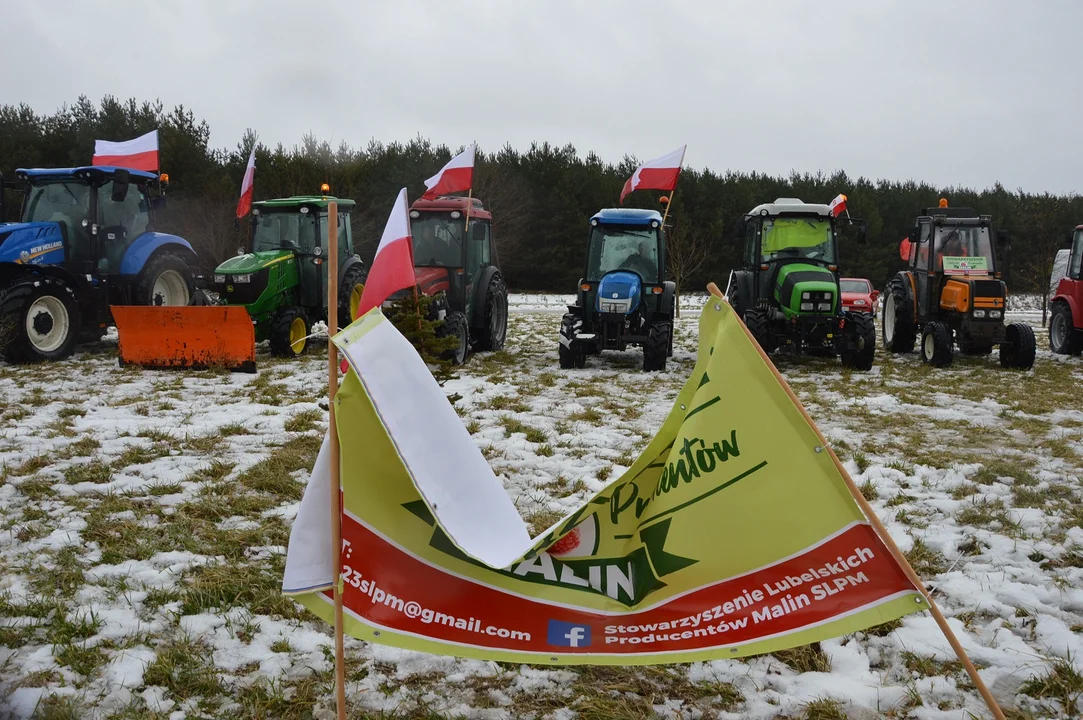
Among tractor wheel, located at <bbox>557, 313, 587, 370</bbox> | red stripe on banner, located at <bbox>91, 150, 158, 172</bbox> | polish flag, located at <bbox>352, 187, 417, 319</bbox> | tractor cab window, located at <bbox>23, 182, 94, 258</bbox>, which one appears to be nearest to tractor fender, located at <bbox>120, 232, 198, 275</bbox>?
tractor cab window, located at <bbox>23, 182, 94, 258</bbox>

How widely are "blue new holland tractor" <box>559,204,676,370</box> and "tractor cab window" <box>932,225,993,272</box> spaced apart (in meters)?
4.26

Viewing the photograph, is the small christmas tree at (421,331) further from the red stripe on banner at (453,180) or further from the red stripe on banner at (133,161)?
the red stripe on banner at (133,161)

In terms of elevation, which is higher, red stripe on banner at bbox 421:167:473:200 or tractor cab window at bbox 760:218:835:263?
red stripe on banner at bbox 421:167:473:200

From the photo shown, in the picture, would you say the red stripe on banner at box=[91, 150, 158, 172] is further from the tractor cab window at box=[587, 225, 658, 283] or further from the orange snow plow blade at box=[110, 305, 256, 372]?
the tractor cab window at box=[587, 225, 658, 283]

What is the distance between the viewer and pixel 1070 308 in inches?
475

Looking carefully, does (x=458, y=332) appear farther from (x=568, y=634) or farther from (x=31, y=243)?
(x=568, y=634)

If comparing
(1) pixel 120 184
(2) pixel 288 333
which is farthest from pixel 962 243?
(1) pixel 120 184

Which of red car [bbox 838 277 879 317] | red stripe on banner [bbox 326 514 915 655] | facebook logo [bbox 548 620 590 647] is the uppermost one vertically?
red car [bbox 838 277 879 317]

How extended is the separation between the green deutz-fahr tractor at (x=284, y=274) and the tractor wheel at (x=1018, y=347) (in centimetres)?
957

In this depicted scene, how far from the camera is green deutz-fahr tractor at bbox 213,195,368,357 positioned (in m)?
10.3

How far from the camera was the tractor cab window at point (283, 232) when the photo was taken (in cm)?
1115

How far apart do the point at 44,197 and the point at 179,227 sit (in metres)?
12.9

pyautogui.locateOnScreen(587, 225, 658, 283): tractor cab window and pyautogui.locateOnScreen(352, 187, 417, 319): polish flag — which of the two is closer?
pyautogui.locateOnScreen(352, 187, 417, 319): polish flag

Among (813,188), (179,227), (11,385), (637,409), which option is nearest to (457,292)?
(637,409)
